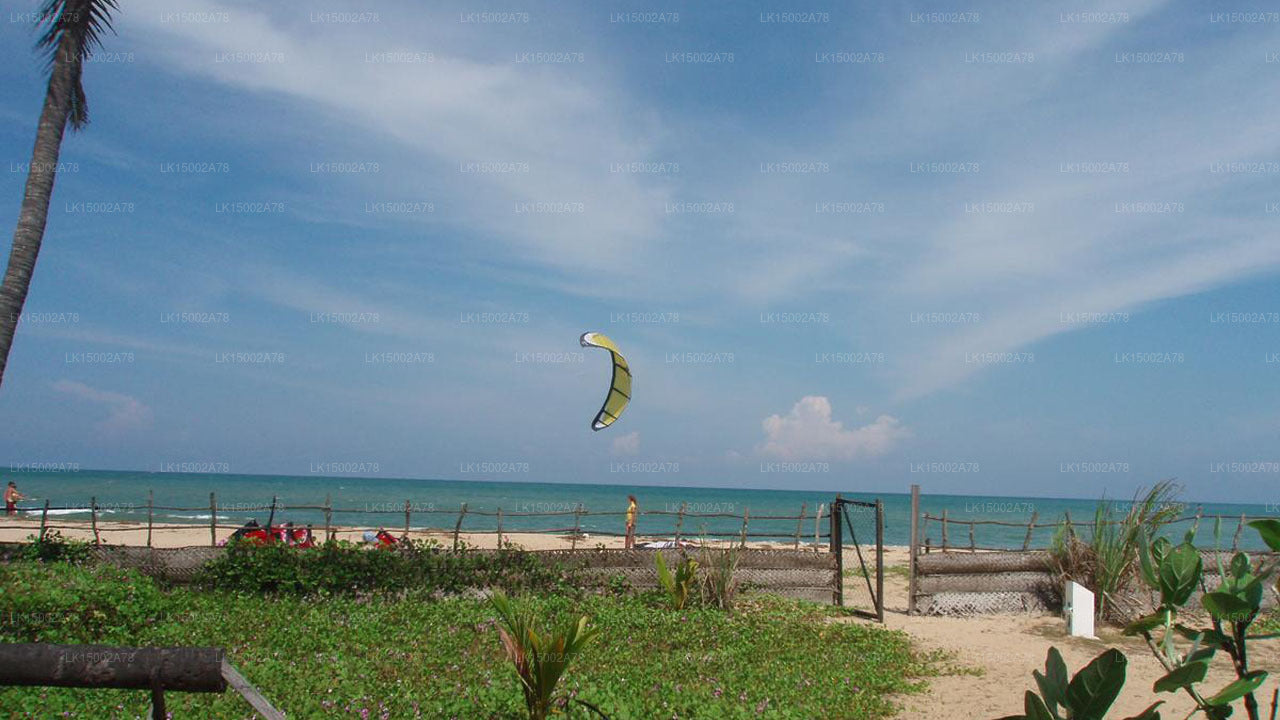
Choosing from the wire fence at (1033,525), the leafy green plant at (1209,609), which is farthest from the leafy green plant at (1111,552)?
the leafy green plant at (1209,609)

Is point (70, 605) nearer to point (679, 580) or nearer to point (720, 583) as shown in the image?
point (679, 580)

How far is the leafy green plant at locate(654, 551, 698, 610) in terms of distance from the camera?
36.3 ft

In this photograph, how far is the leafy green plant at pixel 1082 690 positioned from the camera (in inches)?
46.2

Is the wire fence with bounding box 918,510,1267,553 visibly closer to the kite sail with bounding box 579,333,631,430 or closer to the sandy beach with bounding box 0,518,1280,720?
the sandy beach with bounding box 0,518,1280,720

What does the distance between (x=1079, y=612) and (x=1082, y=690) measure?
11272mm

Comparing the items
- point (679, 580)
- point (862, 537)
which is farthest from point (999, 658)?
point (679, 580)

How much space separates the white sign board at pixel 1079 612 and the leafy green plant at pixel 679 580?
4.95m

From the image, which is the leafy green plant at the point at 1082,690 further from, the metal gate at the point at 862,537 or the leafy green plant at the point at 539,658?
the metal gate at the point at 862,537

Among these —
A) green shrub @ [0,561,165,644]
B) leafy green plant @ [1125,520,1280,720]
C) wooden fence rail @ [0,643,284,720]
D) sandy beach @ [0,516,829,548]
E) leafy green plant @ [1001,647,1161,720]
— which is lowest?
sandy beach @ [0,516,829,548]

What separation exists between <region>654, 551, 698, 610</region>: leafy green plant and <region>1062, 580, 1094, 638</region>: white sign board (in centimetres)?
495

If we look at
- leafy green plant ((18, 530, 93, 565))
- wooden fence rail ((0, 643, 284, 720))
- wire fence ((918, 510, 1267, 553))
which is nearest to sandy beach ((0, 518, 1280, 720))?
wire fence ((918, 510, 1267, 553))

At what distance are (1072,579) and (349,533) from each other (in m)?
27.0

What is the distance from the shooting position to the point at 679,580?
11.2m

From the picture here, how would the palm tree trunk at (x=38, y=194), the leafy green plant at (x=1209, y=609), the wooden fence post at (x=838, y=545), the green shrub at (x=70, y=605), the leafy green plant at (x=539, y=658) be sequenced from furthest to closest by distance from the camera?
the wooden fence post at (x=838, y=545) → the palm tree trunk at (x=38, y=194) → the green shrub at (x=70, y=605) → the leafy green plant at (x=539, y=658) → the leafy green plant at (x=1209, y=609)
